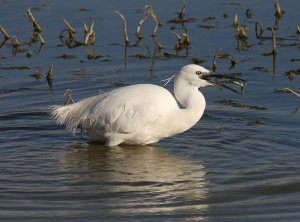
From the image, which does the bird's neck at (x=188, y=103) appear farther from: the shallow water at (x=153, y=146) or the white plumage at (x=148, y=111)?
the shallow water at (x=153, y=146)

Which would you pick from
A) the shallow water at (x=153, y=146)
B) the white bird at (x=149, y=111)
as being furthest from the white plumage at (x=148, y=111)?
the shallow water at (x=153, y=146)

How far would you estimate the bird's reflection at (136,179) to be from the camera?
778 centimetres

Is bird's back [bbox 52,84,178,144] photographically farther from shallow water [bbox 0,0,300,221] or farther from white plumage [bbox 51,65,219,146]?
shallow water [bbox 0,0,300,221]

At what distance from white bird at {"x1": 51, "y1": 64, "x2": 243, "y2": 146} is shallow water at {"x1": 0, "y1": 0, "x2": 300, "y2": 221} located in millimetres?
243

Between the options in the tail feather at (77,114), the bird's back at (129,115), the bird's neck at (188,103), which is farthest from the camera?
the tail feather at (77,114)

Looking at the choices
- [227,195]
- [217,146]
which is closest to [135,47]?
[217,146]

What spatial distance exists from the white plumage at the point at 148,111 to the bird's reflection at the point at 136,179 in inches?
9.5

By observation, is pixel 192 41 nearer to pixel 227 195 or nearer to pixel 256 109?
pixel 256 109

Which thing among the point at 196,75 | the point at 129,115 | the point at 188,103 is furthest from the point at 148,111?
the point at 196,75

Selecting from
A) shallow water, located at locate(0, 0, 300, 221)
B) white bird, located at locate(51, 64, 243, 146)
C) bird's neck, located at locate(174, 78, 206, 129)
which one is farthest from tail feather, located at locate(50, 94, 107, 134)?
bird's neck, located at locate(174, 78, 206, 129)

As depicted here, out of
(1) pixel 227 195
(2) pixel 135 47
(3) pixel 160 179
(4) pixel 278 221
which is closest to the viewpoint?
(4) pixel 278 221

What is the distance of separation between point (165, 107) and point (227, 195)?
6.03ft

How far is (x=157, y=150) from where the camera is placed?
998cm

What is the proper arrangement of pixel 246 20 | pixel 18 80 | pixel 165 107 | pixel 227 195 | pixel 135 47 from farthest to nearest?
pixel 246 20 → pixel 135 47 → pixel 18 80 → pixel 165 107 → pixel 227 195
